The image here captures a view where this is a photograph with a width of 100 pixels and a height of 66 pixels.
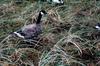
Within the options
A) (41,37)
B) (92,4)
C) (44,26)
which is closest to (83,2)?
(92,4)

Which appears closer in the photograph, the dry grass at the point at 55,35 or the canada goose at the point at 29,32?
the dry grass at the point at 55,35

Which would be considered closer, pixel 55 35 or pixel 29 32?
pixel 29 32

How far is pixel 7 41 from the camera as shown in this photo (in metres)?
4.08

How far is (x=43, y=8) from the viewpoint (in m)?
5.13

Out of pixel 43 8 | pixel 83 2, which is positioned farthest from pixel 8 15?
pixel 83 2

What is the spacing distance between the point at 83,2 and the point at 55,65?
6.29 ft

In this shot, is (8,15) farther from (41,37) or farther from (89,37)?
(89,37)

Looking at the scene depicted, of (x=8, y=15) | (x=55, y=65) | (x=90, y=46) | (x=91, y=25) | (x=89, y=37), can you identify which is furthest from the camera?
(x=8, y=15)

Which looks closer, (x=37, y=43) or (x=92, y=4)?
(x=37, y=43)

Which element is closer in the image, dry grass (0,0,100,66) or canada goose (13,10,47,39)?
dry grass (0,0,100,66)

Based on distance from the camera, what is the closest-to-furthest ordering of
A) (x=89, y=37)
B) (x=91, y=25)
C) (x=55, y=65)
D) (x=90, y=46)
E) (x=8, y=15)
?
(x=55, y=65), (x=90, y=46), (x=89, y=37), (x=91, y=25), (x=8, y=15)

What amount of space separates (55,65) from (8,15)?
1.69m

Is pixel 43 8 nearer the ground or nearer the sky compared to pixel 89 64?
nearer the sky

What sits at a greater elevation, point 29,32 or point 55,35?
point 29,32
